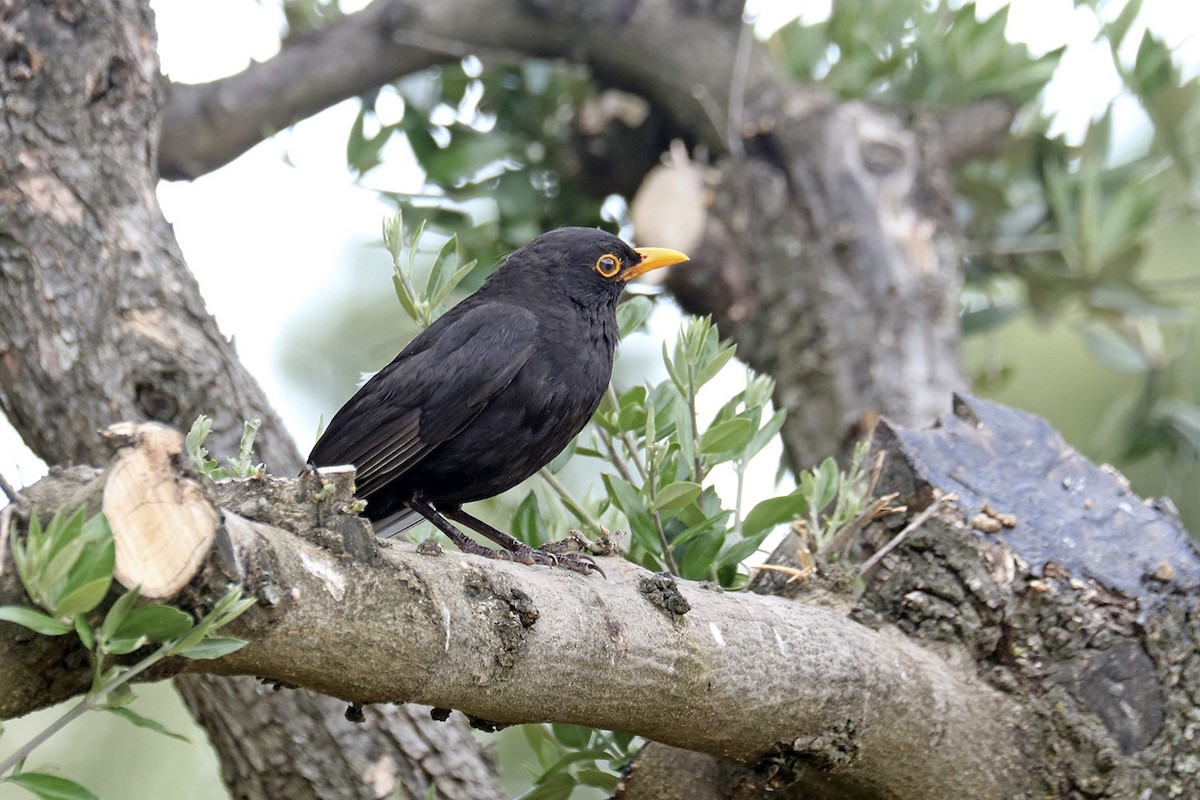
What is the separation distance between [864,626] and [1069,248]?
313 cm

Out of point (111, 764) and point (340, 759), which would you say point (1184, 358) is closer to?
point (340, 759)

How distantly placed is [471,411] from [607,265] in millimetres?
926

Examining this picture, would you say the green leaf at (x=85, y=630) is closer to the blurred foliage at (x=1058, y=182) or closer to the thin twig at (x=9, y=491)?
the thin twig at (x=9, y=491)

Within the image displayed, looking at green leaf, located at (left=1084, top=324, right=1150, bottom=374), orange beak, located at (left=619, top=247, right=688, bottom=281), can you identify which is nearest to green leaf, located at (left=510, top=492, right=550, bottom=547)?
orange beak, located at (left=619, top=247, right=688, bottom=281)

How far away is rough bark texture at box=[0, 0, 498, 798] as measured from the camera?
3588mm

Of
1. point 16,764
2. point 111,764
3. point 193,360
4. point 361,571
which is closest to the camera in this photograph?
point 16,764

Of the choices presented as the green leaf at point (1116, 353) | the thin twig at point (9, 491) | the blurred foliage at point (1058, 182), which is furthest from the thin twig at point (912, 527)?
the green leaf at point (1116, 353)

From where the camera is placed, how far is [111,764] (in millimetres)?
7215

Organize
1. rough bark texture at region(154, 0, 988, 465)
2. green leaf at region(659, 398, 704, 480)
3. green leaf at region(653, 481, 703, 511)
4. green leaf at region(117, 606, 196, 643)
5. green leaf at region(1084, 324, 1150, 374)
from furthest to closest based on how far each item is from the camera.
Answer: green leaf at region(1084, 324, 1150, 374), rough bark texture at region(154, 0, 988, 465), green leaf at region(659, 398, 704, 480), green leaf at region(653, 481, 703, 511), green leaf at region(117, 606, 196, 643)

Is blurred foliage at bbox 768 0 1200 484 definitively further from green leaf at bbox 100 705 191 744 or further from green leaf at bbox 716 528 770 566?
green leaf at bbox 100 705 191 744

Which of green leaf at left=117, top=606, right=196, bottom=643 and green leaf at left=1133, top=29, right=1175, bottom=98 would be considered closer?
green leaf at left=117, top=606, right=196, bottom=643

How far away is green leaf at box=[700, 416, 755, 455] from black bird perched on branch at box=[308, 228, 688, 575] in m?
0.53

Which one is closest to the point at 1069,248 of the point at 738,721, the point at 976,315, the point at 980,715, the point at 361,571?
the point at 976,315

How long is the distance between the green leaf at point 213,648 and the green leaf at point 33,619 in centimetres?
18
